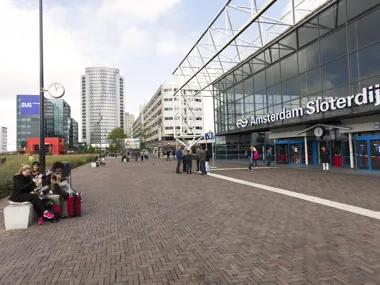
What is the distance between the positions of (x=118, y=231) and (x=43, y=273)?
6.29 ft

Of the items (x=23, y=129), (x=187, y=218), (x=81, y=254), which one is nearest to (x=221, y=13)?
(x=187, y=218)

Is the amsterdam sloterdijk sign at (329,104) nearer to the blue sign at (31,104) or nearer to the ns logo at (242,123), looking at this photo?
the ns logo at (242,123)

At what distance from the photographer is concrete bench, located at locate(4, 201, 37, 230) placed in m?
5.87

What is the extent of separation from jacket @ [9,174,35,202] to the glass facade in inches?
612

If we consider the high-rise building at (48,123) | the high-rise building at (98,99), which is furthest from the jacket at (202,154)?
the high-rise building at (98,99)

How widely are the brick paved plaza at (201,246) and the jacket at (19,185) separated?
0.76m

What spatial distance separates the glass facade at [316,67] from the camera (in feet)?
48.9

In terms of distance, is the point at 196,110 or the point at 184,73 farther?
the point at 196,110

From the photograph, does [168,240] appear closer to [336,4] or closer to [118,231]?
[118,231]

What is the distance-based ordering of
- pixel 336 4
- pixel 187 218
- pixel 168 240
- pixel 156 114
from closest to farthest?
pixel 168 240, pixel 187 218, pixel 336 4, pixel 156 114

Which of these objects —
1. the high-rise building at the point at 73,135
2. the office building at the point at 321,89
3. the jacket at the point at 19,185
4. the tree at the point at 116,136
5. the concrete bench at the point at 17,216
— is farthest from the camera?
the high-rise building at the point at 73,135

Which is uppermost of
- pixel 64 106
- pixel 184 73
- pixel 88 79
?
pixel 88 79

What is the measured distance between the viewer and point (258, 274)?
3.53 meters

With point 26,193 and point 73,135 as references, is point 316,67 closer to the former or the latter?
point 26,193
